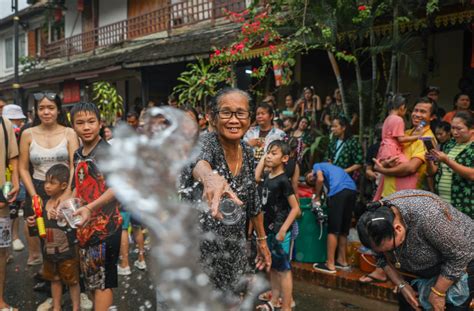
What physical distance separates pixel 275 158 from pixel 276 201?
41 centimetres

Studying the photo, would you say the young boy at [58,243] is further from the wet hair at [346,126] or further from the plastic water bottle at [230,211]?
the wet hair at [346,126]

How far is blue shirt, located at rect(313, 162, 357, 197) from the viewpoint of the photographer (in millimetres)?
5363

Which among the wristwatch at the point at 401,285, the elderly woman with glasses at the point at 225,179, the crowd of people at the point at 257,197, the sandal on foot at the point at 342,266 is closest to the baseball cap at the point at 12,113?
the crowd of people at the point at 257,197

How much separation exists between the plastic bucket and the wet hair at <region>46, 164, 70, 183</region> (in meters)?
3.24

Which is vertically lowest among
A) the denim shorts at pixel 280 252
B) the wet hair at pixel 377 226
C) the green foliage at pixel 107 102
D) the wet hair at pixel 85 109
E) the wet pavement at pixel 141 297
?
the wet pavement at pixel 141 297

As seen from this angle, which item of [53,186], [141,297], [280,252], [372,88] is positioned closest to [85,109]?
[53,186]

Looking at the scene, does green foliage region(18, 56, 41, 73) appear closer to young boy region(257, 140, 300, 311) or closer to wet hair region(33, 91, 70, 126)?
wet hair region(33, 91, 70, 126)

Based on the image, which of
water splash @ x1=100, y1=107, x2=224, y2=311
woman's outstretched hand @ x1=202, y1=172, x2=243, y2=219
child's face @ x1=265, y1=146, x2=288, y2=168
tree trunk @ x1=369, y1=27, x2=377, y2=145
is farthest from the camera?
tree trunk @ x1=369, y1=27, x2=377, y2=145

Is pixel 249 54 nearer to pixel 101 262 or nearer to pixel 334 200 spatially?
pixel 334 200

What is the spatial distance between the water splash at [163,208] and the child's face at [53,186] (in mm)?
2918

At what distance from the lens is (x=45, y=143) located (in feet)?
13.6

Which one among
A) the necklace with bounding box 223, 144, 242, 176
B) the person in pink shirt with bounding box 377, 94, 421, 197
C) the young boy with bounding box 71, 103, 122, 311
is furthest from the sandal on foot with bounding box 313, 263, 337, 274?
the necklace with bounding box 223, 144, 242, 176

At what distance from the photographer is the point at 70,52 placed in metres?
19.3

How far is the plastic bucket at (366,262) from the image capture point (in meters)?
5.20
